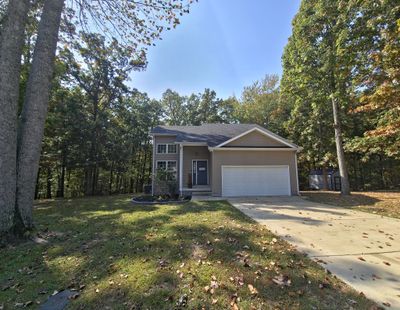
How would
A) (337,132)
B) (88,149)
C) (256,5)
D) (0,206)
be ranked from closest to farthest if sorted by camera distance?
(0,206), (256,5), (337,132), (88,149)

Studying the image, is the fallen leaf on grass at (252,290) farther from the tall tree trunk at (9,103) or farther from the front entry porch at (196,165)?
the front entry porch at (196,165)

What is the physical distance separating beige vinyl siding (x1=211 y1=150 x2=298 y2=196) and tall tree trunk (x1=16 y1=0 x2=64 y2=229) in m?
9.24

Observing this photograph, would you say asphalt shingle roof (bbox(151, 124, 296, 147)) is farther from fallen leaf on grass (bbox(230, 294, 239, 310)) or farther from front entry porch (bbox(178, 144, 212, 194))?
fallen leaf on grass (bbox(230, 294, 239, 310))

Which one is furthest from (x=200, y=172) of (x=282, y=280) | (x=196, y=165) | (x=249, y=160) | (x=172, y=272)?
(x=282, y=280)

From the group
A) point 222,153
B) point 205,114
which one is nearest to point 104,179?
point 205,114

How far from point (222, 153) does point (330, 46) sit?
8828 mm

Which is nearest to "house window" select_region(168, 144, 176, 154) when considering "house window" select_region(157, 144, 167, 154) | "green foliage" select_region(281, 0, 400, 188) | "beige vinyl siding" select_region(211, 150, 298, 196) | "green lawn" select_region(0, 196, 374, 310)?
"house window" select_region(157, 144, 167, 154)

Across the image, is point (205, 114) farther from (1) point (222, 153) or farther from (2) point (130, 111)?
(1) point (222, 153)

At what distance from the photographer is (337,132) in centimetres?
1425

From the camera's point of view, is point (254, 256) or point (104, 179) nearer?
point (254, 256)

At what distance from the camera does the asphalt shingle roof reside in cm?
1546

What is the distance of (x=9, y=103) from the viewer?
5.34m

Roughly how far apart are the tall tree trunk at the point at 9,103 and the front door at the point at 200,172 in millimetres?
11606

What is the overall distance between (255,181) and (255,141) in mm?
2592
